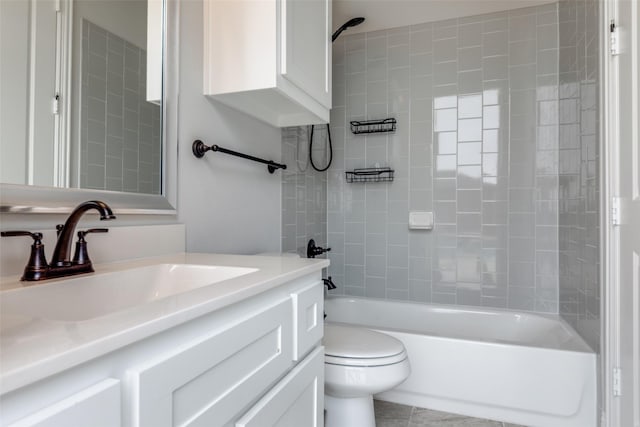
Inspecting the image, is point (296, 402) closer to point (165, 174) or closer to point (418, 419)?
point (165, 174)

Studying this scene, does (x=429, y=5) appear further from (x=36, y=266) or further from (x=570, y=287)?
(x=36, y=266)

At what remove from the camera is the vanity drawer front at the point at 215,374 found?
0.50 metres

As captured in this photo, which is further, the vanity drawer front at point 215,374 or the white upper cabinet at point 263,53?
the white upper cabinet at point 263,53

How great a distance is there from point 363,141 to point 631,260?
184cm

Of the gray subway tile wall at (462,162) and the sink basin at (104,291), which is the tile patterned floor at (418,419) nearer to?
the gray subway tile wall at (462,162)

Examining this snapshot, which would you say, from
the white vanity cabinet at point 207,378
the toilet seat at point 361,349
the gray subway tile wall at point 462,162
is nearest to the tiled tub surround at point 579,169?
the gray subway tile wall at point 462,162

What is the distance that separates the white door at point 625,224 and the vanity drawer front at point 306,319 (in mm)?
1090

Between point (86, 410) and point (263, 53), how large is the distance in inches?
48.0

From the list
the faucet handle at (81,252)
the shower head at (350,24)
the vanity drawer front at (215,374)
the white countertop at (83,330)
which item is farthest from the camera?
the shower head at (350,24)

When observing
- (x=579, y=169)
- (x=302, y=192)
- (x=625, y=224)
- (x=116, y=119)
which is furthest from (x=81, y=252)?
(x=579, y=169)

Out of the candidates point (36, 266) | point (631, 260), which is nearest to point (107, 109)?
point (36, 266)

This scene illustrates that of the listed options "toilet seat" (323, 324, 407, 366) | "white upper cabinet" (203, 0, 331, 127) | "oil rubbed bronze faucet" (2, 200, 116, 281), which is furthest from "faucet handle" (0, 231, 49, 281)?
"toilet seat" (323, 324, 407, 366)

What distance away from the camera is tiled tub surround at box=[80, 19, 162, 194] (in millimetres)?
1013

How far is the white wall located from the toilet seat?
58 centimetres
